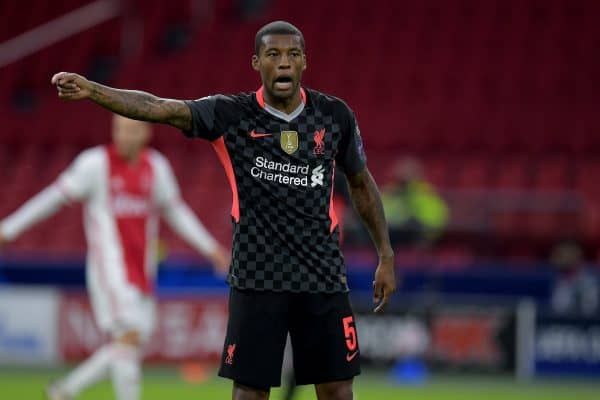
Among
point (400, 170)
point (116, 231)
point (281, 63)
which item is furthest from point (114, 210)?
point (400, 170)

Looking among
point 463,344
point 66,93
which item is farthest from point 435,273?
point 66,93

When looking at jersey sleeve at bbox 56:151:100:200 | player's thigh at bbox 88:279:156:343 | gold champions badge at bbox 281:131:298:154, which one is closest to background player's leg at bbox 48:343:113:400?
player's thigh at bbox 88:279:156:343

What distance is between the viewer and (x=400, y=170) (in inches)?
609

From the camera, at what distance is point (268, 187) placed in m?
5.68

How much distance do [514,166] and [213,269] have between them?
5.21 meters

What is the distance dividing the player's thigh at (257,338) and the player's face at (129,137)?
3.15m

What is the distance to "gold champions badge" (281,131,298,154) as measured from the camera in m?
5.69

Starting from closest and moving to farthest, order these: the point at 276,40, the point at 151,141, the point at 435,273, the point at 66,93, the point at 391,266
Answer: the point at 66,93 → the point at 276,40 → the point at 391,266 → the point at 435,273 → the point at 151,141

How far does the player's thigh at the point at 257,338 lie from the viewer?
571 centimetres

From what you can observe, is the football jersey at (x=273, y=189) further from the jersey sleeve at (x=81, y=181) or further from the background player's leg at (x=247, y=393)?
the jersey sleeve at (x=81, y=181)

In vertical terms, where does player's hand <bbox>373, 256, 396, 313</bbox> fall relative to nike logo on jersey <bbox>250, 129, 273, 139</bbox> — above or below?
below

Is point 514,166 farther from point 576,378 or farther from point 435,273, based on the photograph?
point 576,378

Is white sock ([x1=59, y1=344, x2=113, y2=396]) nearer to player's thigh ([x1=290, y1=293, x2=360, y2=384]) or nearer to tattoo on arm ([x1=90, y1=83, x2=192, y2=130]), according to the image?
player's thigh ([x1=290, y1=293, x2=360, y2=384])

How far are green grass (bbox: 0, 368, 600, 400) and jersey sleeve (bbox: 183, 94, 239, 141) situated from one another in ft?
15.8
